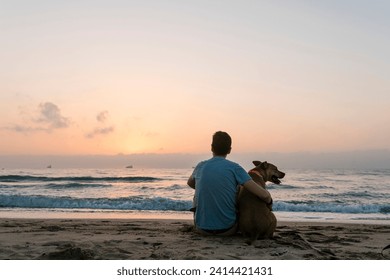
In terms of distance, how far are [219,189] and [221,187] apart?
0.04 m

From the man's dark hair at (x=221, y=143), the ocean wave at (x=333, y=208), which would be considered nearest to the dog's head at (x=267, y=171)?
the man's dark hair at (x=221, y=143)

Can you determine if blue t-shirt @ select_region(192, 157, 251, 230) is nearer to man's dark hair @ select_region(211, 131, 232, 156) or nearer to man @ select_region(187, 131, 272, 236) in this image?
man @ select_region(187, 131, 272, 236)

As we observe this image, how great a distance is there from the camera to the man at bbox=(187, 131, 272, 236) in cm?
566

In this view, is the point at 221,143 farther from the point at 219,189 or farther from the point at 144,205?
the point at 144,205

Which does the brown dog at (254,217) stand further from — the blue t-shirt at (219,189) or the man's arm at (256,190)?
the man's arm at (256,190)

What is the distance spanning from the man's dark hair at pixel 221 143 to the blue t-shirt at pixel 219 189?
0.12m

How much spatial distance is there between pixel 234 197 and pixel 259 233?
65 centimetres

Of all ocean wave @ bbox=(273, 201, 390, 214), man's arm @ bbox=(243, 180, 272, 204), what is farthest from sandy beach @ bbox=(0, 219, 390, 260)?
ocean wave @ bbox=(273, 201, 390, 214)

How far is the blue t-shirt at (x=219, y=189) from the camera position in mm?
5711

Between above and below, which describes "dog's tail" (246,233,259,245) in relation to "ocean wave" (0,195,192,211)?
above

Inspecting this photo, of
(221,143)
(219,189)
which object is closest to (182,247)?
(219,189)

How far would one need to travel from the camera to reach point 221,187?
5.73m
